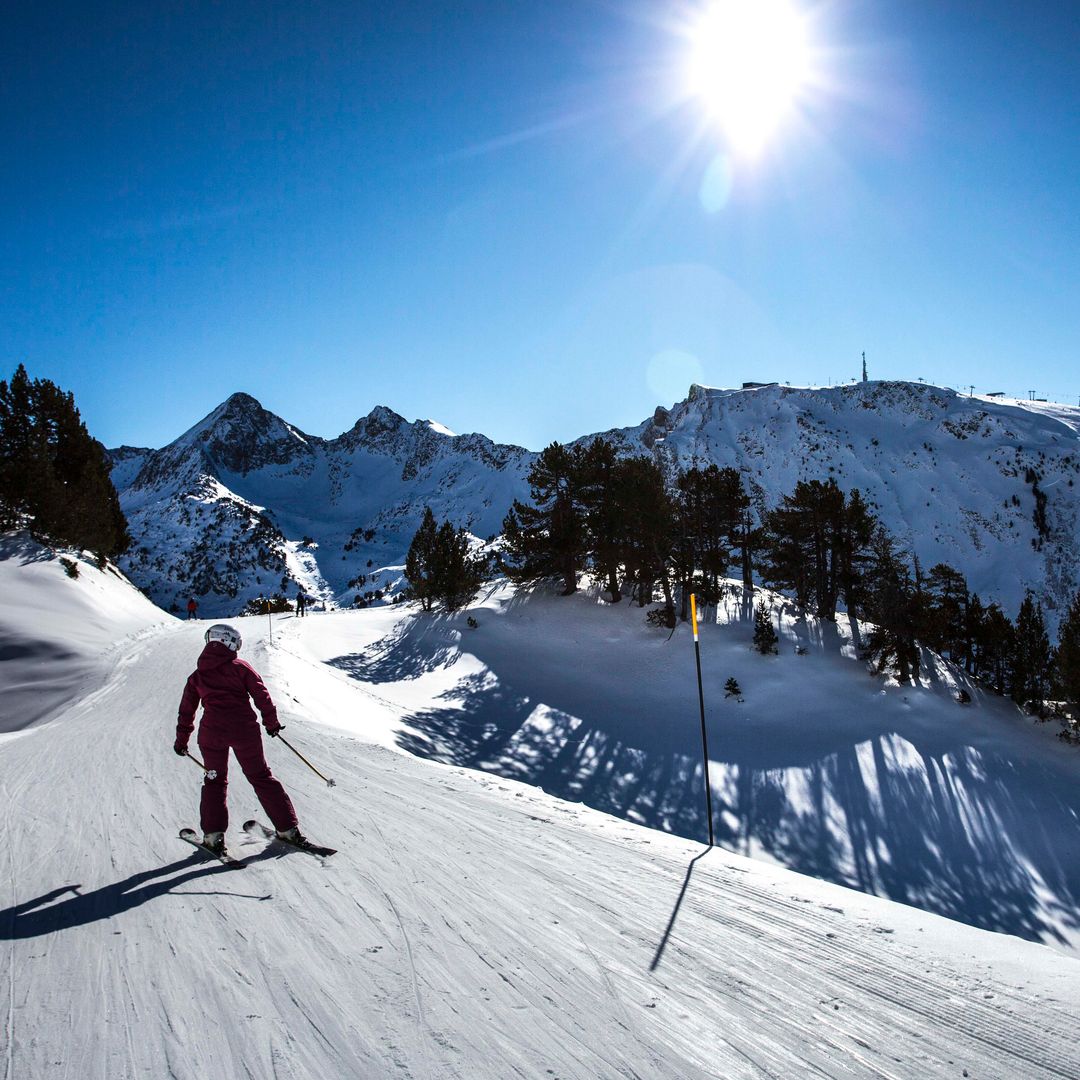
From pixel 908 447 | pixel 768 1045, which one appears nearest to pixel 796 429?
pixel 908 447

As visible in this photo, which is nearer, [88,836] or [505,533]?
[88,836]

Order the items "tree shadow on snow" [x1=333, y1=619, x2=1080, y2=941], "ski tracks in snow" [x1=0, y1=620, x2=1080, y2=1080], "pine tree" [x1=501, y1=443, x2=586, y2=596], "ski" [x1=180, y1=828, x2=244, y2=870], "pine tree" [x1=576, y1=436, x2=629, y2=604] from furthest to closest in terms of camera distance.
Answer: "pine tree" [x1=501, y1=443, x2=586, y2=596], "pine tree" [x1=576, y1=436, x2=629, y2=604], "tree shadow on snow" [x1=333, y1=619, x2=1080, y2=941], "ski" [x1=180, y1=828, x2=244, y2=870], "ski tracks in snow" [x1=0, y1=620, x2=1080, y2=1080]

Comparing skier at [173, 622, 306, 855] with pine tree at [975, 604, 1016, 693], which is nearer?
skier at [173, 622, 306, 855]

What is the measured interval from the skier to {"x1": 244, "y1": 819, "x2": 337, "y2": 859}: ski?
→ 0.44m

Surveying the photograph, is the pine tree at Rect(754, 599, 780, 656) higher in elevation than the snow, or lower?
higher

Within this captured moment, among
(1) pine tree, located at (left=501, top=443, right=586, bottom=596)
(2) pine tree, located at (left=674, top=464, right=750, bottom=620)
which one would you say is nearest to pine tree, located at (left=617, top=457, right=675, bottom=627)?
(2) pine tree, located at (left=674, top=464, right=750, bottom=620)

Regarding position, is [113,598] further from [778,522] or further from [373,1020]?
[778,522]

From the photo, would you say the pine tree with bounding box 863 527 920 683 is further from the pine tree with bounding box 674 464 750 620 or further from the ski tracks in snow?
the ski tracks in snow

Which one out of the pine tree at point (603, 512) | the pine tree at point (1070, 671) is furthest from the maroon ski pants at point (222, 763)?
the pine tree at point (1070, 671)

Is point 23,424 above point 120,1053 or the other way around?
above

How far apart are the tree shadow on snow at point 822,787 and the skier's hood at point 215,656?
8.85m

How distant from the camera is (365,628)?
31219 mm

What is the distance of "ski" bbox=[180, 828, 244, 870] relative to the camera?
4.86 m

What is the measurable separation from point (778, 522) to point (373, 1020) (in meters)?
30.2
